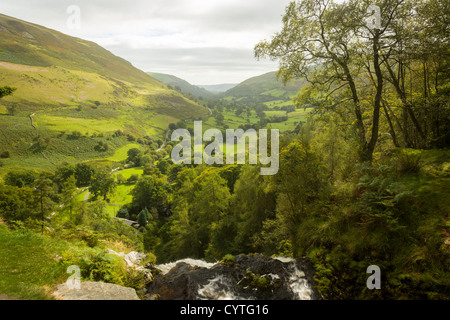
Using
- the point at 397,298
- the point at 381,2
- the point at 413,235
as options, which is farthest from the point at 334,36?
the point at 397,298

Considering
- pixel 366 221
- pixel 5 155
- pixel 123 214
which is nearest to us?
pixel 366 221

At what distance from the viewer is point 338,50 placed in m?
9.88

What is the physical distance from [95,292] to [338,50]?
46.0 feet

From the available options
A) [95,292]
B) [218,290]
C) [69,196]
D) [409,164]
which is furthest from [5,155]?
[409,164]

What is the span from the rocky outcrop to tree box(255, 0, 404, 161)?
689 centimetres

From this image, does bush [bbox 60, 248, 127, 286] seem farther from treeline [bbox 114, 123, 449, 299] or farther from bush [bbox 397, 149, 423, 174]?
bush [bbox 397, 149, 423, 174]

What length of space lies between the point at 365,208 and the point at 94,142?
436 feet

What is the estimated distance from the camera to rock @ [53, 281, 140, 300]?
251 inches

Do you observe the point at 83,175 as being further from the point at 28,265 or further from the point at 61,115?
the point at 28,265

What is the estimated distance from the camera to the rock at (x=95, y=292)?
20.9 ft

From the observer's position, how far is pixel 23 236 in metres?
9.34

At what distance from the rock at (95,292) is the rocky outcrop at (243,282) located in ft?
3.01

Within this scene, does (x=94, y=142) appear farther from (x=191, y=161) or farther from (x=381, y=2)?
(x=381, y=2)

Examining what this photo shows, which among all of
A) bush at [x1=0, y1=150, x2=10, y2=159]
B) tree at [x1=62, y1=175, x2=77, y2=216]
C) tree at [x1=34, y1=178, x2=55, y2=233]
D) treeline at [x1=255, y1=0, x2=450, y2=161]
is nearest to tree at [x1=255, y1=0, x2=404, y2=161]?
treeline at [x1=255, y1=0, x2=450, y2=161]
